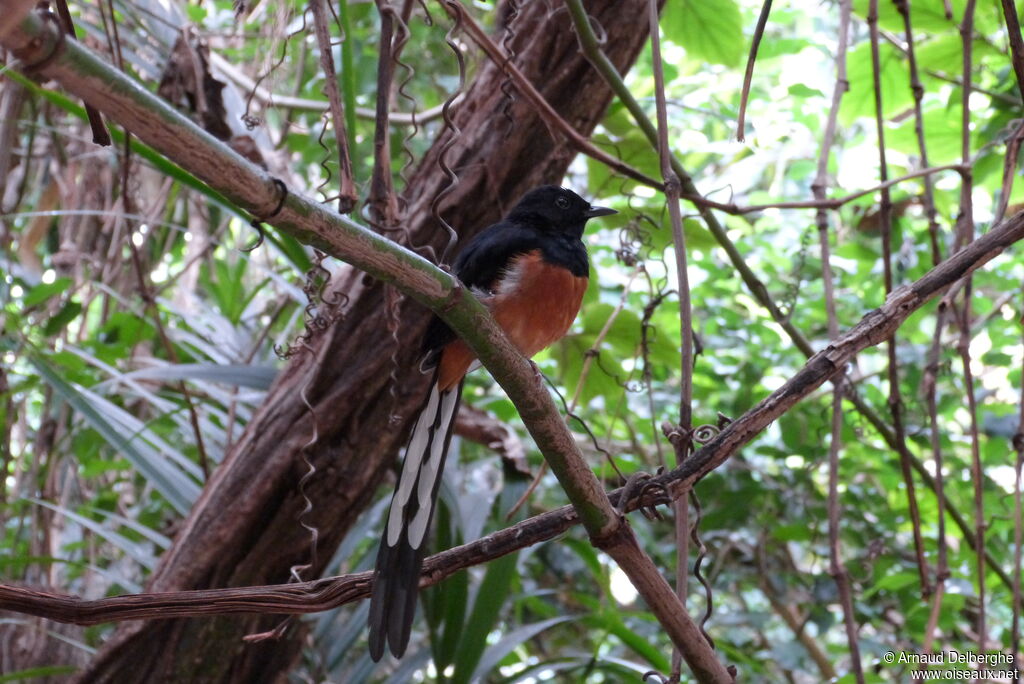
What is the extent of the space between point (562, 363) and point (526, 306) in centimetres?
68

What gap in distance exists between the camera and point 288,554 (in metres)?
1.93

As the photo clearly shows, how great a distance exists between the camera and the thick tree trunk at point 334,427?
186 centimetres

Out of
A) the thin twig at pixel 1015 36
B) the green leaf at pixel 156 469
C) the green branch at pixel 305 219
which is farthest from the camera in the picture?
the green leaf at pixel 156 469

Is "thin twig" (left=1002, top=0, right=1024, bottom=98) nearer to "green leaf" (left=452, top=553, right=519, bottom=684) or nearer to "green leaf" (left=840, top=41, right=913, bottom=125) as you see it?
"green leaf" (left=840, top=41, right=913, bottom=125)

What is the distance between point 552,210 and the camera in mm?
1978

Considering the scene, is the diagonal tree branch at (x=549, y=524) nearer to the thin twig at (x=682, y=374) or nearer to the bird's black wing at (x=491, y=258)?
the thin twig at (x=682, y=374)

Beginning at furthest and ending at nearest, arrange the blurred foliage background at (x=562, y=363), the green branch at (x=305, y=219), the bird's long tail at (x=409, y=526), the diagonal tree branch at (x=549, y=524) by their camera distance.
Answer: the blurred foliage background at (x=562, y=363) < the bird's long tail at (x=409, y=526) < the diagonal tree branch at (x=549, y=524) < the green branch at (x=305, y=219)

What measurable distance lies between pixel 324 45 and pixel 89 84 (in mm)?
892

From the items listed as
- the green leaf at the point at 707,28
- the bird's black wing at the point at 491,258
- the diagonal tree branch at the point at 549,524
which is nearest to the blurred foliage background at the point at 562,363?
the green leaf at the point at 707,28

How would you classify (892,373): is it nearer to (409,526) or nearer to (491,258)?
(491,258)

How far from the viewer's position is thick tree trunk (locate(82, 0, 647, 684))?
1.86 m

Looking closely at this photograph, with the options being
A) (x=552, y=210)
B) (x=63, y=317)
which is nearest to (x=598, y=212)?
(x=552, y=210)

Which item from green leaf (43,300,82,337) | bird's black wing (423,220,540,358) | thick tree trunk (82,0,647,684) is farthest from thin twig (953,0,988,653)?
green leaf (43,300,82,337)

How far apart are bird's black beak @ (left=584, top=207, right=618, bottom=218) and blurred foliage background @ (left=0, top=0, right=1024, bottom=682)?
7cm
